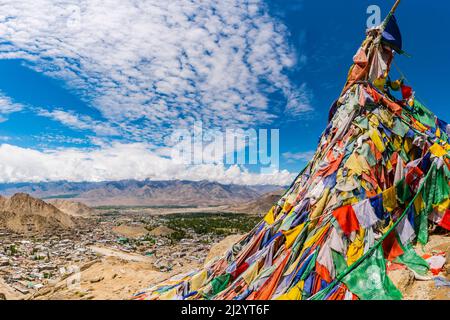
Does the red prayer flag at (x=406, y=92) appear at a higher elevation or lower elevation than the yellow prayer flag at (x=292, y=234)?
higher

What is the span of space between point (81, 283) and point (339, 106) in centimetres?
1658

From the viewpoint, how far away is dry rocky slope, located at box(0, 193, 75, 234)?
285 ft

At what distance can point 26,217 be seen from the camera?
91125mm

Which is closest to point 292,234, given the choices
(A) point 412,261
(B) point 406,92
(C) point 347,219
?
(C) point 347,219

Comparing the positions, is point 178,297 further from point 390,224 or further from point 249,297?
point 390,224

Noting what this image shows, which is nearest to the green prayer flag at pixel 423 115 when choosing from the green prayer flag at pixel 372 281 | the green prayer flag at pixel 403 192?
the green prayer flag at pixel 403 192

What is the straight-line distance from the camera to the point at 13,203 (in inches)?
4348

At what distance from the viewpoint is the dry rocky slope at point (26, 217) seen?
86.9 m

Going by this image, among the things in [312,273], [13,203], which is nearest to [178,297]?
[312,273]

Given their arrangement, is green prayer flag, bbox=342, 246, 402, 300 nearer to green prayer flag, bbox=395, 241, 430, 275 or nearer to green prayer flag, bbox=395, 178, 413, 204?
green prayer flag, bbox=395, 241, 430, 275

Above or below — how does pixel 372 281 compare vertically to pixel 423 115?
below

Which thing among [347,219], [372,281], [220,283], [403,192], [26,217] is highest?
[403,192]

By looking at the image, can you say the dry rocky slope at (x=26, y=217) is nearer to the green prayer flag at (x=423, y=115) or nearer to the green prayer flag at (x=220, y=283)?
the green prayer flag at (x=220, y=283)

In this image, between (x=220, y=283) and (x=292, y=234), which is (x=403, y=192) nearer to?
(x=292, y=234)
